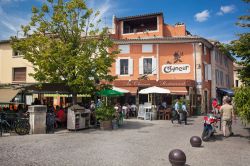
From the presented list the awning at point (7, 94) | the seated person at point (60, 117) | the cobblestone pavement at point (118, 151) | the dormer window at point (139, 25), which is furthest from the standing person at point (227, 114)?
the dormer window at point (139, 25)

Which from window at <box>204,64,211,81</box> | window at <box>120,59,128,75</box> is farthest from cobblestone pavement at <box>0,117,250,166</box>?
window at <box>204,64,211,81</box>

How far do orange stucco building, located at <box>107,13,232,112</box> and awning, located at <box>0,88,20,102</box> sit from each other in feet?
40.5

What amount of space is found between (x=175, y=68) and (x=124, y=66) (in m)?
4.95

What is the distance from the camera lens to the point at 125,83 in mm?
25234

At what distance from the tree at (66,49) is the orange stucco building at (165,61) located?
9702 mm

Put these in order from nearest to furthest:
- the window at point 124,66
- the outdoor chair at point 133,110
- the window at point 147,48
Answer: the outdoor chair at point 133,110
the window at point 147,48
the window at point 124,66

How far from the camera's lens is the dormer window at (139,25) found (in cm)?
2949

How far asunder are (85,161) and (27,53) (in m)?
9.59

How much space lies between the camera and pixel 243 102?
9.95 metres

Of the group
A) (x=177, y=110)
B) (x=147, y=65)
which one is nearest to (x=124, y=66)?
(x=147, y=65)

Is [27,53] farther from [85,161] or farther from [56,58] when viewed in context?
[85,161]

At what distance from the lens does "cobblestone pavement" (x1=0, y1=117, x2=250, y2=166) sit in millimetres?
7316

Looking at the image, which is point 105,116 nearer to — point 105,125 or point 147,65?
point 105,125

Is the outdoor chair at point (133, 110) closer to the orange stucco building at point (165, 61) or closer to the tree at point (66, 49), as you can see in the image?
the orange stucco building at point (165, 61)
